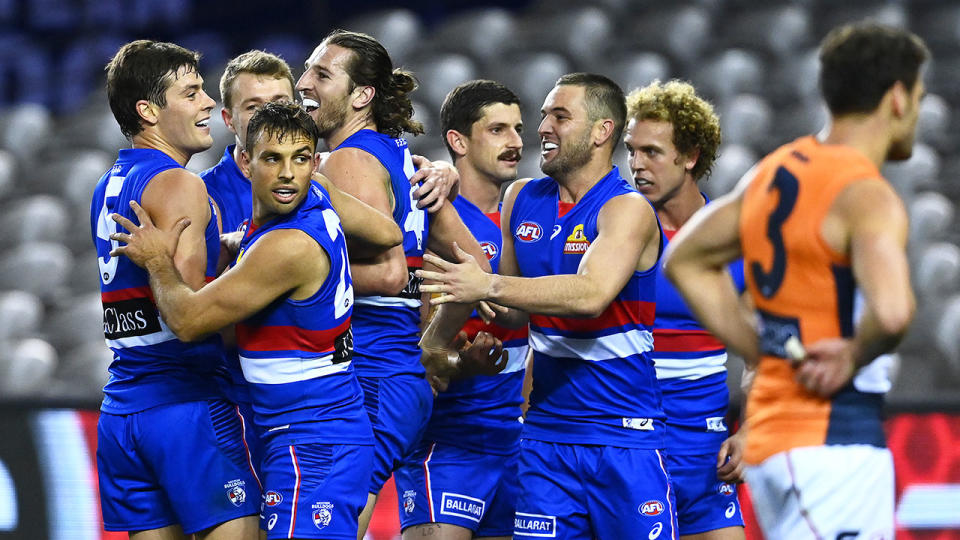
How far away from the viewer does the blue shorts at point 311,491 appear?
13.4 feet

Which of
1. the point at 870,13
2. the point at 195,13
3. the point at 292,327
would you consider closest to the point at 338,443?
the point at 292,327

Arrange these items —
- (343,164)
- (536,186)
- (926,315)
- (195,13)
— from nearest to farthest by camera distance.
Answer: (343,164) → (536,186) → (926,315) → (195,13)

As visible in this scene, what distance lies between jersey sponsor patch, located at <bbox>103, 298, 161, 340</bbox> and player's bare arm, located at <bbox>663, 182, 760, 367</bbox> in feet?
6.33

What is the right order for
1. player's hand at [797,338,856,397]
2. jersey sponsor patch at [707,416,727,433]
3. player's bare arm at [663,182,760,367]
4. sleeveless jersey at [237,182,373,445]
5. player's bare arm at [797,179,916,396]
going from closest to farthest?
player's bare arm at [797,179,916,396] → player's hand at [797,338,856,397] → player's bare arm at [663,182,760,367] → sleeveless jersey at [237,182,373,445] → jersey sponsor patch at [707,416,727,433]

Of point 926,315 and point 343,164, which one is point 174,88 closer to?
point 343,164

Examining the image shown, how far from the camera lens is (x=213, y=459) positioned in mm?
4438

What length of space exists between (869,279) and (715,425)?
7.83ft

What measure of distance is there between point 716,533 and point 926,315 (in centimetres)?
566

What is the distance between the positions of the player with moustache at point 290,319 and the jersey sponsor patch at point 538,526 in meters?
0.72

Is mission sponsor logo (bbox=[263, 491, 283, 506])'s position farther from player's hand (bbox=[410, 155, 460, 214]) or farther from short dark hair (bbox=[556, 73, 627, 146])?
short dark hair (bbox=[556, 73, 627, 146])

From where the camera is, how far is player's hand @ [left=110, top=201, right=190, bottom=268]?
4.20 meters

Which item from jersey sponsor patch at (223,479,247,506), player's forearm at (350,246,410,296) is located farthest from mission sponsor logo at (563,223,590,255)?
jersey sponsor patch at (223,479,247,506)

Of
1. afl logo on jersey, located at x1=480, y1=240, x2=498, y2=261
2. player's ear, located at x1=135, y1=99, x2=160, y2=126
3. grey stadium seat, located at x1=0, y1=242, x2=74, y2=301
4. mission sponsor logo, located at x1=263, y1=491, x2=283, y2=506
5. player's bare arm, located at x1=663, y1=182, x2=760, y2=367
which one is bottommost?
mission sponsor logo, located at x1=263, y1=491, x2=283, y2=506

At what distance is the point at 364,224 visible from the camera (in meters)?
4.48
